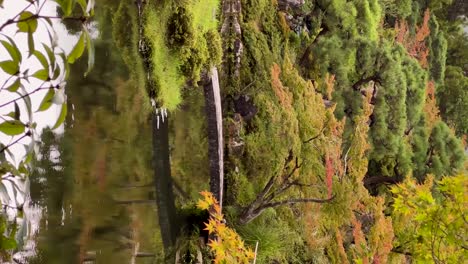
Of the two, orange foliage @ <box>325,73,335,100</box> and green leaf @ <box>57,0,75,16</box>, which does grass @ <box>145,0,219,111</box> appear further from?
orange foliage @ <box>325,73,335,100</box>

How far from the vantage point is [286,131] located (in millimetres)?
3385

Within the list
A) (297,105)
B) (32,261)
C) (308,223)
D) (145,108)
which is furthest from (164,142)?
(308,223)

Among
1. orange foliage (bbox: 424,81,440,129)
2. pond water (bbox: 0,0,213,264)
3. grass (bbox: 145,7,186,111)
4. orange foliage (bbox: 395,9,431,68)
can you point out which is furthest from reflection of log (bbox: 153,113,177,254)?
orange foliage (bbox: 395,9,431,68)

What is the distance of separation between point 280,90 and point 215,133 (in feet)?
2.20

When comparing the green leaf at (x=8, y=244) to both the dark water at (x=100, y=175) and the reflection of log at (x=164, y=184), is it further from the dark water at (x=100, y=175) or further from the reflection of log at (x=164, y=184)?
the reflection of log at (x=164, y=184)

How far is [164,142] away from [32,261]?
39.2 inches

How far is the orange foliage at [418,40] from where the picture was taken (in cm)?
587

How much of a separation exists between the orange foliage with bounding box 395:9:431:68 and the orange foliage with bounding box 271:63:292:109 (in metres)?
2.84

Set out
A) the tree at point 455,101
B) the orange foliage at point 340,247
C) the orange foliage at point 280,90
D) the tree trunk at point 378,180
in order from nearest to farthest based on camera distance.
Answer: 1. the orange foliage at point 280,90
2. the orange foliage at point 340,247
3. the tree trunk at point 378,180
4. the tree at point 455,101

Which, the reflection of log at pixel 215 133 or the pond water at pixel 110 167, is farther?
the reflection of log at pixel 215 133

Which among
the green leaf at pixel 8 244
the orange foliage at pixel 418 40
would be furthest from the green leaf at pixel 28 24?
the orange foliage at pixel 418 40

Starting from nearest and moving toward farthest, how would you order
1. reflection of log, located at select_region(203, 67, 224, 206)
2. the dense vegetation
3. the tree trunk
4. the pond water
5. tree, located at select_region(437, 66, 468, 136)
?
1. the pond water
2. the dense vegetation
3. reflection of log, located at select_region(203, 67, 224, 206)
4. the tree trunk
5. tree, located at select_region(437, 66, 468, 136)

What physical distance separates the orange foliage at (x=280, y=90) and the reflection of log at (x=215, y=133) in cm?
48

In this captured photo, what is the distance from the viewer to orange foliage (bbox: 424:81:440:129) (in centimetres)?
511
